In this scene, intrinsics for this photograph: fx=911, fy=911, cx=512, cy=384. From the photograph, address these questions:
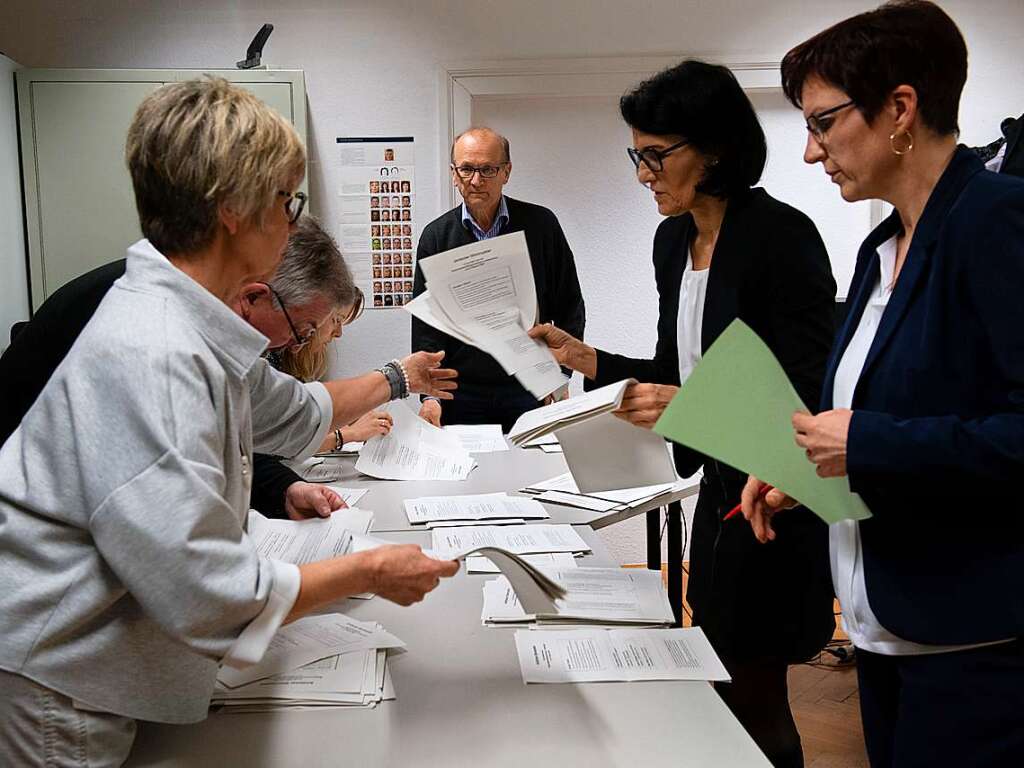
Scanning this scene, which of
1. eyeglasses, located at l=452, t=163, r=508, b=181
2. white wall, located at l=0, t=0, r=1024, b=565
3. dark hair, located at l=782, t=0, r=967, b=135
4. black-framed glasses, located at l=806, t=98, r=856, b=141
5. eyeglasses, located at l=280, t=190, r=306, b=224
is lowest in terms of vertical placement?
eyeglasses, located at l=280, t=190, r=306, b=224

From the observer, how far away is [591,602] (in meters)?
1.50

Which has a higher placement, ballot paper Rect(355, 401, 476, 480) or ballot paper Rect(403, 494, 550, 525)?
ballot paper Rect(355, 401, 476, 480)

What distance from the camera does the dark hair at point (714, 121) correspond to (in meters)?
1.87

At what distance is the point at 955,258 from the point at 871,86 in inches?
11.4

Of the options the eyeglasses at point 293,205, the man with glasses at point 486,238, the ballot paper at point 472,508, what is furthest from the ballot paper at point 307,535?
the man with glasses at point 486,238

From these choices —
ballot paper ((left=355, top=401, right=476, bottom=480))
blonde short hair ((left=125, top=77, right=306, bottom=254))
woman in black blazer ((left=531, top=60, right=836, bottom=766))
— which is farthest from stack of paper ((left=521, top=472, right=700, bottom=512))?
blonde short hair ((left=125, top=77, right=306, bottom=254))

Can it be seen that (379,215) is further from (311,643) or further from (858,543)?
(858,543)

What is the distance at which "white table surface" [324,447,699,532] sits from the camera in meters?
2.04

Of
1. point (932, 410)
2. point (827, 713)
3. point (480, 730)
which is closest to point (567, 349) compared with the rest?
point (932, 410)

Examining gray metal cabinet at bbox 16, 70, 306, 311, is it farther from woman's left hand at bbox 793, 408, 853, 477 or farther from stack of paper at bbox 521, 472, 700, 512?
woman's left hand at bbox 793, 408, 853, 477

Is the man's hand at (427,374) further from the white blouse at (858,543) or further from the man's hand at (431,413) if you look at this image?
the white blouse at (858,543)

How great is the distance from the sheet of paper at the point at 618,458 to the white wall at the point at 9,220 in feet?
8.98

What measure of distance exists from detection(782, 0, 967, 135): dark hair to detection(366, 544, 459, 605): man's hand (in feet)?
2.87

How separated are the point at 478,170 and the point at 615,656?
2.54 metres
